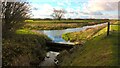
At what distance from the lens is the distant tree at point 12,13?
63.1 feet

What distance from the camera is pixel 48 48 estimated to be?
28.0 meters

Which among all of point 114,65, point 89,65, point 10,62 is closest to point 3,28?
point 10,62

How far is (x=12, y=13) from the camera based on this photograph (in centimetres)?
2042

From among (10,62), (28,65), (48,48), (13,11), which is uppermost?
(13,11)

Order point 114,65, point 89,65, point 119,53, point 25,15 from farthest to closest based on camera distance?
1. point 25,15
2. point 119,53
3. point 89,65
4. point 114,65

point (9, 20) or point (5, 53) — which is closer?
point (5, 53)

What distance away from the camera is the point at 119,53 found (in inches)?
560

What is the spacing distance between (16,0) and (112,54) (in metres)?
10.3

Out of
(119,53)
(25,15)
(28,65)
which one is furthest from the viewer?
(25,15)

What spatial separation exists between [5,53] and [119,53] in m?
6.77

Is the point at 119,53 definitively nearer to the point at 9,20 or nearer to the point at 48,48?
the point at 9,20

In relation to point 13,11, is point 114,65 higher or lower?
lower

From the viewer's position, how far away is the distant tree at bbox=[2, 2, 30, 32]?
19.2 m

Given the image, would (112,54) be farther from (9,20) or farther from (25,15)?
(25,15)
